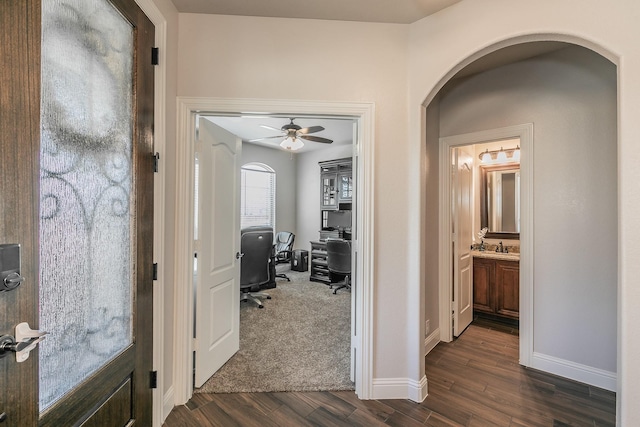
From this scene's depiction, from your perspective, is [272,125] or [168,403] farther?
[272,125]

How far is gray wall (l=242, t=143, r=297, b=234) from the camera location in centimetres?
→ 616

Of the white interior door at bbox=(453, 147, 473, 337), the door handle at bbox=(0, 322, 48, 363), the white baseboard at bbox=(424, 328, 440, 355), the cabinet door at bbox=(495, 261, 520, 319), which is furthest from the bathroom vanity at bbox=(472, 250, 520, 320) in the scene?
the door handle at bbox=(0, 322, 48, 363)

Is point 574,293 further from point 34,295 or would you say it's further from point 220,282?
point 34,295

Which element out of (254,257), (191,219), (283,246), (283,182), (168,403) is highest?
(283,182)

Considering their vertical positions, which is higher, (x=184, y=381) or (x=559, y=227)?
(x=559, y=227)

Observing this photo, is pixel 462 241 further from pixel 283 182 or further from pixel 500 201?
pixel 283 182

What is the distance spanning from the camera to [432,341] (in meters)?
2.72

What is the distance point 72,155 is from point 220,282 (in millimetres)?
1482

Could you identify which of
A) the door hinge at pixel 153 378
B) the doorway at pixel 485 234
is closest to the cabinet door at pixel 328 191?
the doorway at pixel 485 234

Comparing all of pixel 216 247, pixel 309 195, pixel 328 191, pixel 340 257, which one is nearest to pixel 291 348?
pixel 216 247

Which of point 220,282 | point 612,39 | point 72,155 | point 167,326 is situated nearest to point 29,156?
point 72,155

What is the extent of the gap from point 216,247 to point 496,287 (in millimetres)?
3279

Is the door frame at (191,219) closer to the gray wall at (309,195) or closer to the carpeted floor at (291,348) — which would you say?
the carpeted floor at (291,348)

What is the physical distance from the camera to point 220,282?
2283 mm
